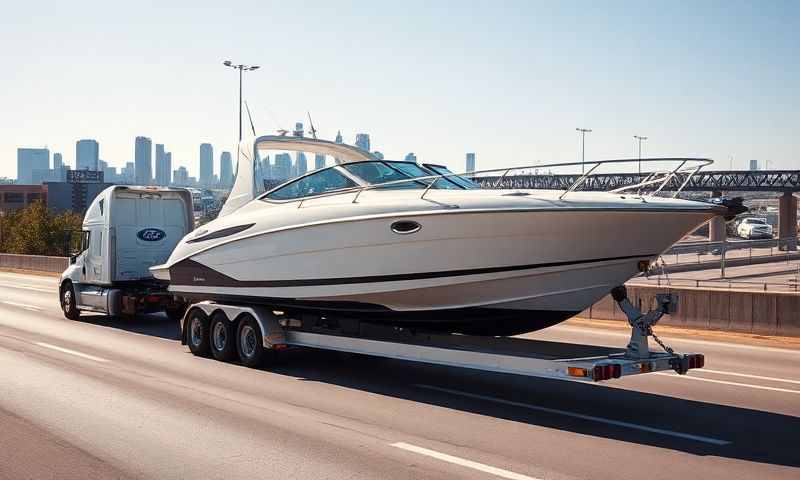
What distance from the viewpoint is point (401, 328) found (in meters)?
11.6

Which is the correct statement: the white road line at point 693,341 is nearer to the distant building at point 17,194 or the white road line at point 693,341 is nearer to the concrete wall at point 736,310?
the concrete wall at point 736,310

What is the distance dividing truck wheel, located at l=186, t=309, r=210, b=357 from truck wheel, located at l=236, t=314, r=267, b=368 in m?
0.94

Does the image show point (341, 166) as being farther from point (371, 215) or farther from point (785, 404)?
point (785, 404)

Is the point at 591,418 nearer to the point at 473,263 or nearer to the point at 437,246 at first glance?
the point at 473,263

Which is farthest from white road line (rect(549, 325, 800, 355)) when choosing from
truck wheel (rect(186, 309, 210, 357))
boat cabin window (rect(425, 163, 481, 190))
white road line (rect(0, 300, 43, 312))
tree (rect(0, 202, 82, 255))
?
tree (rect(0, 202, 82, 255))

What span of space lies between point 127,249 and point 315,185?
27.9ft

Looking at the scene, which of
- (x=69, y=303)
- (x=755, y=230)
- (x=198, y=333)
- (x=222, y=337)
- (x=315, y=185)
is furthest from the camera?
(x=755, y=230)

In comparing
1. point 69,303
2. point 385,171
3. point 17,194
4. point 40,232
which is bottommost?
point 69,303

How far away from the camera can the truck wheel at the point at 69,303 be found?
19844mm

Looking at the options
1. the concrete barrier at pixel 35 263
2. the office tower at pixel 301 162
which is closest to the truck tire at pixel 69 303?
the office tower at pixel 301 162

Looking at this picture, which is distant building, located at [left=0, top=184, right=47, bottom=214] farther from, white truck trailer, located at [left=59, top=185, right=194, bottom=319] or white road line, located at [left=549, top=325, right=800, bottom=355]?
white road line, located at [left=549, top=325, right=800, bottom=355]

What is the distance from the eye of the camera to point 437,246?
10.1 m

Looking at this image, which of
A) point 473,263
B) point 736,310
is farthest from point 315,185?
point 736,310

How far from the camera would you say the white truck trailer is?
1858cm
